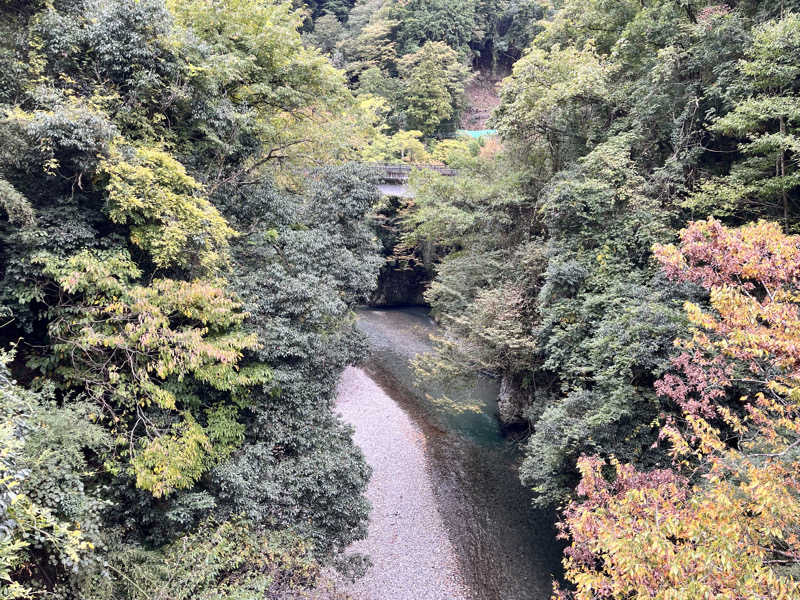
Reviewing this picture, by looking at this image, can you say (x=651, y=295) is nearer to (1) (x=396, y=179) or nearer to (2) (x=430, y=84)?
(1) (x=396, y=179)

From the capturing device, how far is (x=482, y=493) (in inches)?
Answer: 525

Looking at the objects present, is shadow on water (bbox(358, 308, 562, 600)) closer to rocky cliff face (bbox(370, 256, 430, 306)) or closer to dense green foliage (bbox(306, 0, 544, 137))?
rocky cliff face (bbox(370, 256, 430, 306))

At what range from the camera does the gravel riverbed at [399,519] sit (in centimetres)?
1017

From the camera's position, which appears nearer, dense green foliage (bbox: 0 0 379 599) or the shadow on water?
dense green foliage (bbox: 0 0 379 599)

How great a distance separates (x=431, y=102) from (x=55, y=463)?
31303 millimetres

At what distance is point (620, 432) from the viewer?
908cm

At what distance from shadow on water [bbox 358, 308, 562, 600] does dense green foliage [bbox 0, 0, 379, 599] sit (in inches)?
152

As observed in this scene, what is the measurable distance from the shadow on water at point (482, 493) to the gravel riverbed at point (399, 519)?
407 mm

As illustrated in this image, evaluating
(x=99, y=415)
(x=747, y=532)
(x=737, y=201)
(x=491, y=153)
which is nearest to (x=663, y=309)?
(x=737, y=201)

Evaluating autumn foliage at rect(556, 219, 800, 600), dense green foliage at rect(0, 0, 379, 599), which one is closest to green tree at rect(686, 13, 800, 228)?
autumn foliage at rect(556, 219, 800, 600)

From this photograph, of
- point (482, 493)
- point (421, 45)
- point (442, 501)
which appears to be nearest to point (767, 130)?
point (482, 493)

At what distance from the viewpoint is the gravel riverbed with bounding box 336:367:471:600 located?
10.2 metres

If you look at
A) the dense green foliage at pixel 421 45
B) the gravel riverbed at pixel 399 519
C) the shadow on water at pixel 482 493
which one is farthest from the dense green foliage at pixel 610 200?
the dense green foliage at pixel 421 45

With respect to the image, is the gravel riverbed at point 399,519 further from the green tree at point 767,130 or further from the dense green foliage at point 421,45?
the dense green foliage at point 421,45
